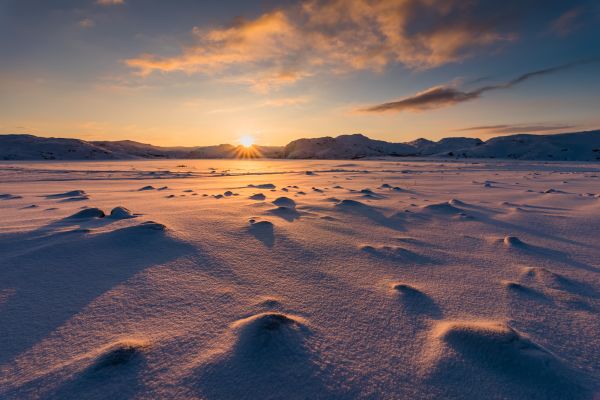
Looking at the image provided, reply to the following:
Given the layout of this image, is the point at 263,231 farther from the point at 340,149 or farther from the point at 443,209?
the point at 340,149

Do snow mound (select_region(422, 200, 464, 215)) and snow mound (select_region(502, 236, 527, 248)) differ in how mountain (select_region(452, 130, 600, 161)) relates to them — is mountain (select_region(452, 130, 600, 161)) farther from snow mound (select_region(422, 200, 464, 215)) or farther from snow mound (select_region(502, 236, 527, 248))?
snow mound (select_region(502, 236, 527, 248))

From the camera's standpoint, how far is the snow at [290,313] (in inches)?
46.6

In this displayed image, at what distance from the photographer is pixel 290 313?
1648 millimetres

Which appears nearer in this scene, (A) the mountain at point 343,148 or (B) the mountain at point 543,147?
(B) the mountain at point 543,147

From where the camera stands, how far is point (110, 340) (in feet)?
4.57

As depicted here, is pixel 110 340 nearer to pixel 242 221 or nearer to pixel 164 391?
pixel 164 391

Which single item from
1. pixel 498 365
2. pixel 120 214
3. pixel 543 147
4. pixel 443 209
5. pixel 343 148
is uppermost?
pixel 343 148

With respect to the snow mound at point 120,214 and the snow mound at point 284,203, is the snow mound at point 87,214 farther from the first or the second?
the snow mound at point 284,203

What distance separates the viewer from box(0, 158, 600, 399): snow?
3.89 ft

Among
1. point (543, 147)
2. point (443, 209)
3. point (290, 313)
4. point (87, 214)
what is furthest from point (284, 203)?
point (543, 147)

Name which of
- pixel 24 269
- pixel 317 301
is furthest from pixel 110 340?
pixel 24 269

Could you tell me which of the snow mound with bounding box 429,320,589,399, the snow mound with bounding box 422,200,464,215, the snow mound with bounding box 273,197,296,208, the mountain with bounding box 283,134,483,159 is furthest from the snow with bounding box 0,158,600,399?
the mountain with bounding box 283,134,483,159

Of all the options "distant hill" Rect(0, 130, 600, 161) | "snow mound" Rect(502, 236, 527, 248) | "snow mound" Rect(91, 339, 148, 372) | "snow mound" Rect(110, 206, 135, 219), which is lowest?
"snow mound" Rect(502, 236, 527, 248)

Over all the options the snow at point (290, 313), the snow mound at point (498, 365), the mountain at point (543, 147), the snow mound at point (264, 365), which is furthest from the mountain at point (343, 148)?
the snow mound at point (264, 365)
